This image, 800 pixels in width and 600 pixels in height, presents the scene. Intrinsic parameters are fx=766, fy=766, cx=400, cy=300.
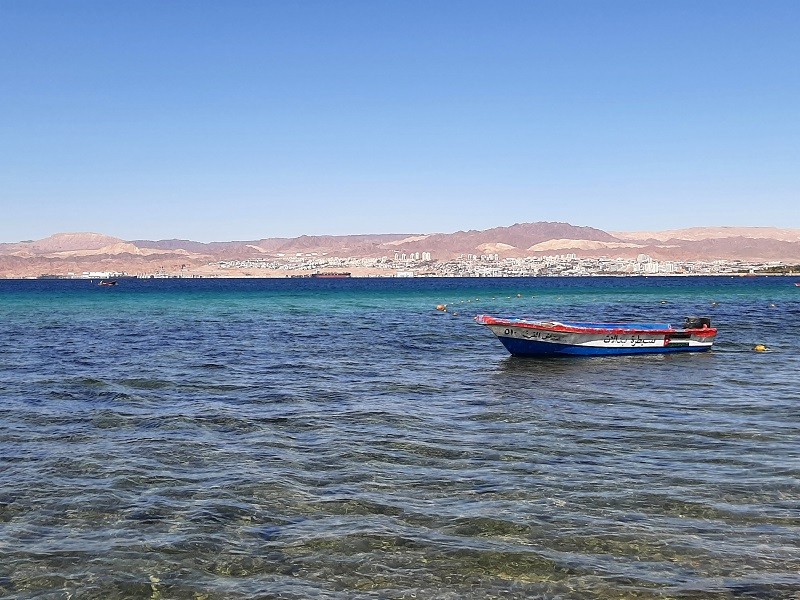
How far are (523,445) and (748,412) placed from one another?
9.32 meters

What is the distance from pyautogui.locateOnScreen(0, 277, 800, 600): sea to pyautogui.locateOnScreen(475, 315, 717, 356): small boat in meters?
3.18

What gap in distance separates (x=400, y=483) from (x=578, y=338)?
25239 mm

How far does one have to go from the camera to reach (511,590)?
11.8 m

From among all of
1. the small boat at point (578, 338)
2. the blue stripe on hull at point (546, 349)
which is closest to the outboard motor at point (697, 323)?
the small boat at point (578, 338)

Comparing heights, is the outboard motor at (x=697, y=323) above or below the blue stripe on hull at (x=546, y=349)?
above

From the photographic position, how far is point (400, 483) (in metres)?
17.1

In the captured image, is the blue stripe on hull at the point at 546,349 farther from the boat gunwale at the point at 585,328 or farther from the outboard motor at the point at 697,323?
the outboard motor at the point at 697,323

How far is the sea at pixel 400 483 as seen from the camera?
1233cm

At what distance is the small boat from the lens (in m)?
40.1

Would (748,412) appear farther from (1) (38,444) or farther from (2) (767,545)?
(1) (38,444)

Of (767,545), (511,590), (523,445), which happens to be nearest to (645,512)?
(767,545)

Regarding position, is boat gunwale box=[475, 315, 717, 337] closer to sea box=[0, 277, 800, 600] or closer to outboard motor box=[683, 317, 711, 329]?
outboard motor box=[683, 317, 711, 329]

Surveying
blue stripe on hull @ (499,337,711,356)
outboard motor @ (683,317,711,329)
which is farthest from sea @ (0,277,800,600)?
outboard motor @ (683,317,711,329)

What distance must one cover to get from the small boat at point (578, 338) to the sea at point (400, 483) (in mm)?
3183
